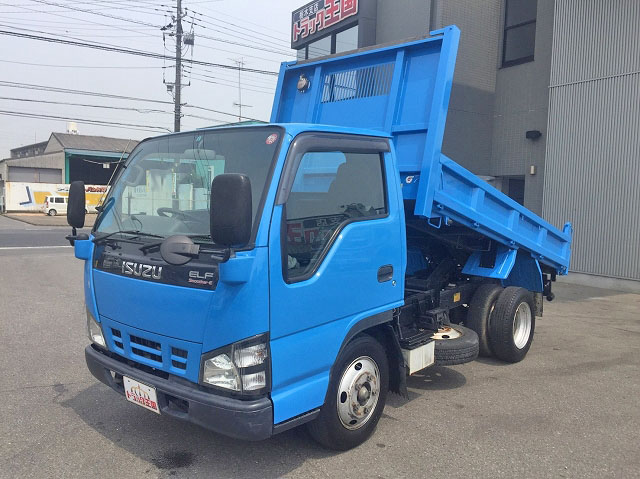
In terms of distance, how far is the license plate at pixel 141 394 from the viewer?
11.1ft

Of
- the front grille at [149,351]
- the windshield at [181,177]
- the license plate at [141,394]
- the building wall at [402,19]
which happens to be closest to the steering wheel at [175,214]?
the windshield at [181,177]

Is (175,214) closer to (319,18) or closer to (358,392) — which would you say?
(358,392)

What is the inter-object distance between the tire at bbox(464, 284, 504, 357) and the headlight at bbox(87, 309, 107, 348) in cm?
378

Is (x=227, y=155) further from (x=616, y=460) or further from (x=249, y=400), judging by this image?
(x=616, y=460)

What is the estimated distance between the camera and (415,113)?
4695 millimetres

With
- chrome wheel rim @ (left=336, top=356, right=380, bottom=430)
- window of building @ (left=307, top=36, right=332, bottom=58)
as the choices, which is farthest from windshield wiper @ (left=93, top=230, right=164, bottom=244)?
window of building @ (left=307, top=36, right=332, bottom=58)

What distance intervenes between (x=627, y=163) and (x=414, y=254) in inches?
305

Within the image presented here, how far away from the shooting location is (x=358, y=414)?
3.79 m

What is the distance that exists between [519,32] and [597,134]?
4106mm

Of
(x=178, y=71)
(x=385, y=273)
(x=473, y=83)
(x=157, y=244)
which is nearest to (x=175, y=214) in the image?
(x=157, y=244)

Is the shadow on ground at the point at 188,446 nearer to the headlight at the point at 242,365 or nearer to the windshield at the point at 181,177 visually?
the headlight at the point at 242,365

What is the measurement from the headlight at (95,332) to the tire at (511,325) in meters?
3.97

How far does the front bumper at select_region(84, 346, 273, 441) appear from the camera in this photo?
303 cm

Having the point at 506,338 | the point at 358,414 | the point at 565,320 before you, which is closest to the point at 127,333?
the point at 358,414
